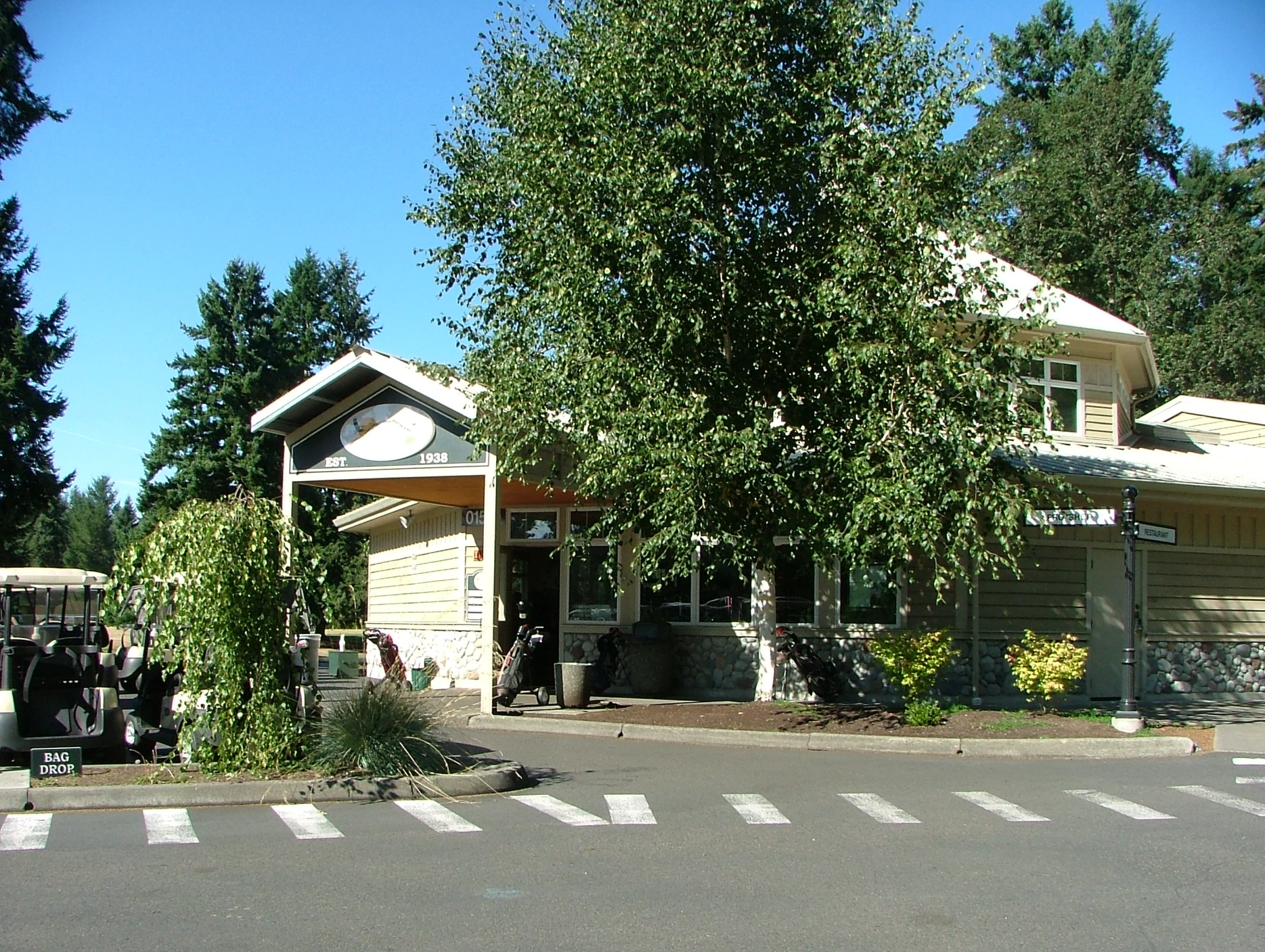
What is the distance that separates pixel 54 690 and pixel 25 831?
275cm

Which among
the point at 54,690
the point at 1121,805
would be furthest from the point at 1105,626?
the point at 54,690

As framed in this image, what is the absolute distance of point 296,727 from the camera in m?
10.4

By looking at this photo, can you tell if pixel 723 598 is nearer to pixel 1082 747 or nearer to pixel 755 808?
pixel 1082 747

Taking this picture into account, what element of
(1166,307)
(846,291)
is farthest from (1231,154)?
(846,291)

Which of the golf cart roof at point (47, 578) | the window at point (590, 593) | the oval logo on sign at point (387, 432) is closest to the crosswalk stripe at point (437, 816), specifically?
the golf cart roof at point (47, 578)

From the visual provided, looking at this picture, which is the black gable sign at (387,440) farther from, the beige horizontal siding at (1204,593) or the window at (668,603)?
the beige horizontal siding at (1204,593)

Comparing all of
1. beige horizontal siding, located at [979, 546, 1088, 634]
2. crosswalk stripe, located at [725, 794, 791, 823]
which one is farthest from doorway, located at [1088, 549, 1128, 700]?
crosswalk stripe, located at [725, 794, 791, 823]

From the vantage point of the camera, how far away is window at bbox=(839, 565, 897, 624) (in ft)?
58.5

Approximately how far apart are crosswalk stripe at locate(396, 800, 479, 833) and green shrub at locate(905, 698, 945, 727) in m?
6.73

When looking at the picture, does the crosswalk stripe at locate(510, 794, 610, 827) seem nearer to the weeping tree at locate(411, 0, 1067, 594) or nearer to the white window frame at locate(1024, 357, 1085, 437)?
the weeping tree at locate(411, 0, 1067, 594)

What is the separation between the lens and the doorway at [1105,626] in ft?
60.2

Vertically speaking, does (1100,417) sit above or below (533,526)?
above

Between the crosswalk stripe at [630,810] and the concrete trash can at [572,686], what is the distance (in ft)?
20.8

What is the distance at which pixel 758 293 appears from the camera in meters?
14.4
